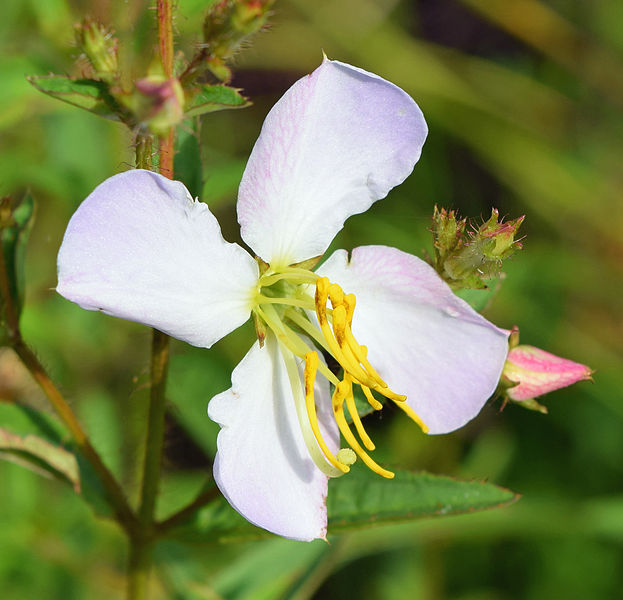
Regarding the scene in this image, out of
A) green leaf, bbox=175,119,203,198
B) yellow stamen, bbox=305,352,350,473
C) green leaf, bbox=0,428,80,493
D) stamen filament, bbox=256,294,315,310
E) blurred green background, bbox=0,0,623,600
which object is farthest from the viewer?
blurred green background, bbox=0,0,623,600

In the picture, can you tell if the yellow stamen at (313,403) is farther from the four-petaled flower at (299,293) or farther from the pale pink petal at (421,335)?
the pale pink petal at (421,335)

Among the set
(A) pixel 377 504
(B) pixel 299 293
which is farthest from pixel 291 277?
(A) pixel 377 504

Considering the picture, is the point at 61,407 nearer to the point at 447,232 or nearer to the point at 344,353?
the point at 344,353

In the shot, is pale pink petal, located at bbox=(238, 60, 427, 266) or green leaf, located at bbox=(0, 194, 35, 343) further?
green leaf, located at bbox=(0, 194, 35, 343)

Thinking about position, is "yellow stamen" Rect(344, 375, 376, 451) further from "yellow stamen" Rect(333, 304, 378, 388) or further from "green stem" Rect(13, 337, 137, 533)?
"green stem" Rect(13, 337, 137, 533)

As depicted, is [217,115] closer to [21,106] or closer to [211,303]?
[21,106]

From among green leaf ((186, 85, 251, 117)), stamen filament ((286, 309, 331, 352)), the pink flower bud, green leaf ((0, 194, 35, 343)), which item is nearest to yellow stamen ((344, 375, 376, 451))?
stamen filament ((286, 309, 331, 352))
